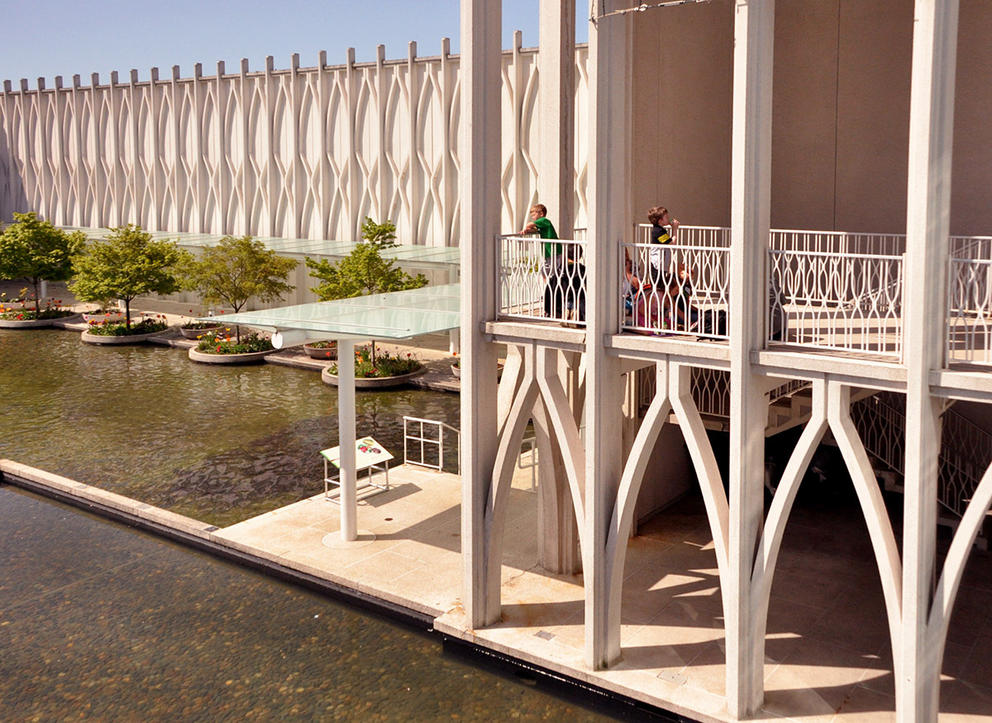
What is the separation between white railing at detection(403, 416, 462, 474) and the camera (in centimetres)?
1952

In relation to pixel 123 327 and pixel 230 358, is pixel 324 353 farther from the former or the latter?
pixel 123 327

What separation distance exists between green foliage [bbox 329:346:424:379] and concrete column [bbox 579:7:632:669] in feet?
58.5

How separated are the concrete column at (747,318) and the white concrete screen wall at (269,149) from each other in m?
18.9

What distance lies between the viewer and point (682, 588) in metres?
13.8

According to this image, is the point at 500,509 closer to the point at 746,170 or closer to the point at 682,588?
the point at 682,588

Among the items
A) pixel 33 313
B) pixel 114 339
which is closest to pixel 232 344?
pixel 114 339

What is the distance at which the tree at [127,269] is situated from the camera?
36969 mm

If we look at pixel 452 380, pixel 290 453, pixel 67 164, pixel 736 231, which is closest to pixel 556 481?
pixel 736 231

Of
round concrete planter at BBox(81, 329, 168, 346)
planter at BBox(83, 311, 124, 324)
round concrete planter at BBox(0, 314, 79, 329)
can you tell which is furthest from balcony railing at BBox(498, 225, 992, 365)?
round concrete planter at BBox(0, 314, 79, 329)

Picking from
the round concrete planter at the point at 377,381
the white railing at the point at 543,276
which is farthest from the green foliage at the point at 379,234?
the white railing at the point at 543,276

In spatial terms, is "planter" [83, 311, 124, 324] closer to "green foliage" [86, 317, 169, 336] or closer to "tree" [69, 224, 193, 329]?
"green foliage" [86, 317, 169, 336]

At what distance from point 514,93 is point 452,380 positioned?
9.65 m

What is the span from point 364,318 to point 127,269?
Result: 2505 centimetres

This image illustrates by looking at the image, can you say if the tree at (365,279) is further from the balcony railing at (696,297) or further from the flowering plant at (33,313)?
the flowering plant at (33,313)
